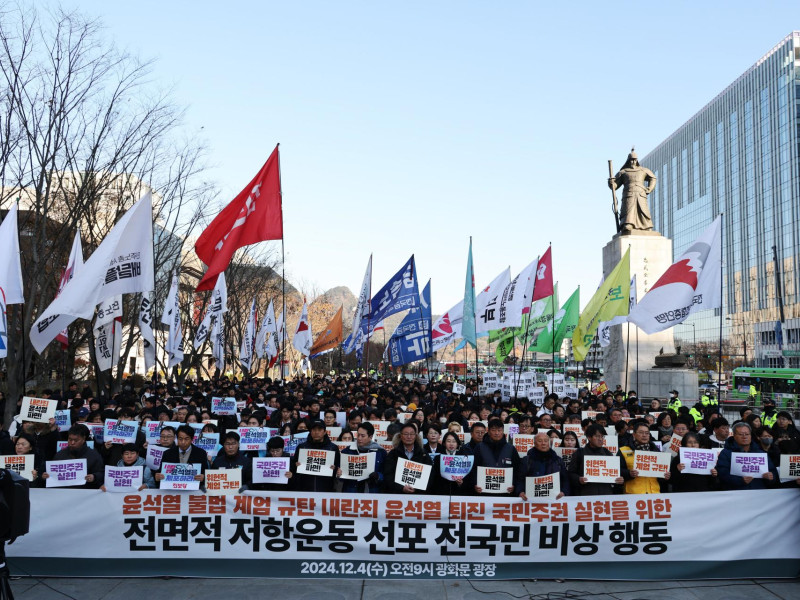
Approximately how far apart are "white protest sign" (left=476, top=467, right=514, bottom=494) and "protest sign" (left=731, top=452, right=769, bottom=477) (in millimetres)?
2622

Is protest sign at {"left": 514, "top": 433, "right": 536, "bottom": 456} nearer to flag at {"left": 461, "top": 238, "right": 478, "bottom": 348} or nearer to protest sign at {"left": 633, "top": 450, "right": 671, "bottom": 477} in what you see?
protest sign at {"left": 633, "top": 450, "right": 671, "bottom": 477}

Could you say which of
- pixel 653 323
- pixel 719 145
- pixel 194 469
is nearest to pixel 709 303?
pixel 653 323

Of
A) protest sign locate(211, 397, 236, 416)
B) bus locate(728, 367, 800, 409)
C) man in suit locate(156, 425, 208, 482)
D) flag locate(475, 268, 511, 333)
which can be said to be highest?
flag locate(475, 268, 511, 333)

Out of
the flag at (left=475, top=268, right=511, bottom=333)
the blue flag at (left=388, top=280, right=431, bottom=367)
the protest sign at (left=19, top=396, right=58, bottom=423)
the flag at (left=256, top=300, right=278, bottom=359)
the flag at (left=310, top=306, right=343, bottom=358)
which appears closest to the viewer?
the protest sign at (left=19, top=396, right=58, bottom=423)

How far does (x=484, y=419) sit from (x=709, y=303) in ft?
16.3

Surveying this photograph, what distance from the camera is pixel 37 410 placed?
10961 mm

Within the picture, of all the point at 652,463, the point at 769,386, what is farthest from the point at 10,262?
the point at 769,386

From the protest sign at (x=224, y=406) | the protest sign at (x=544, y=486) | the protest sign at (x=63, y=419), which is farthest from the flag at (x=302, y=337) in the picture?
the protest sign at (x=544, y=486)

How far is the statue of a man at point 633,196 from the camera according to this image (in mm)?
27703

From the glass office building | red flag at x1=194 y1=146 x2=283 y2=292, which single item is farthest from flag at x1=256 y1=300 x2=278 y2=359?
the glass office building

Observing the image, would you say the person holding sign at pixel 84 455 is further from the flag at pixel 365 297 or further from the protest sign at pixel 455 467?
the flag at pixel 365 297

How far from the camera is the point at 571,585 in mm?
7164

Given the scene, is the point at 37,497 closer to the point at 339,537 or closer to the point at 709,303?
the point at 339,537

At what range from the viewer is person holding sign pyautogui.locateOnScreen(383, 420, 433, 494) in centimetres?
778
